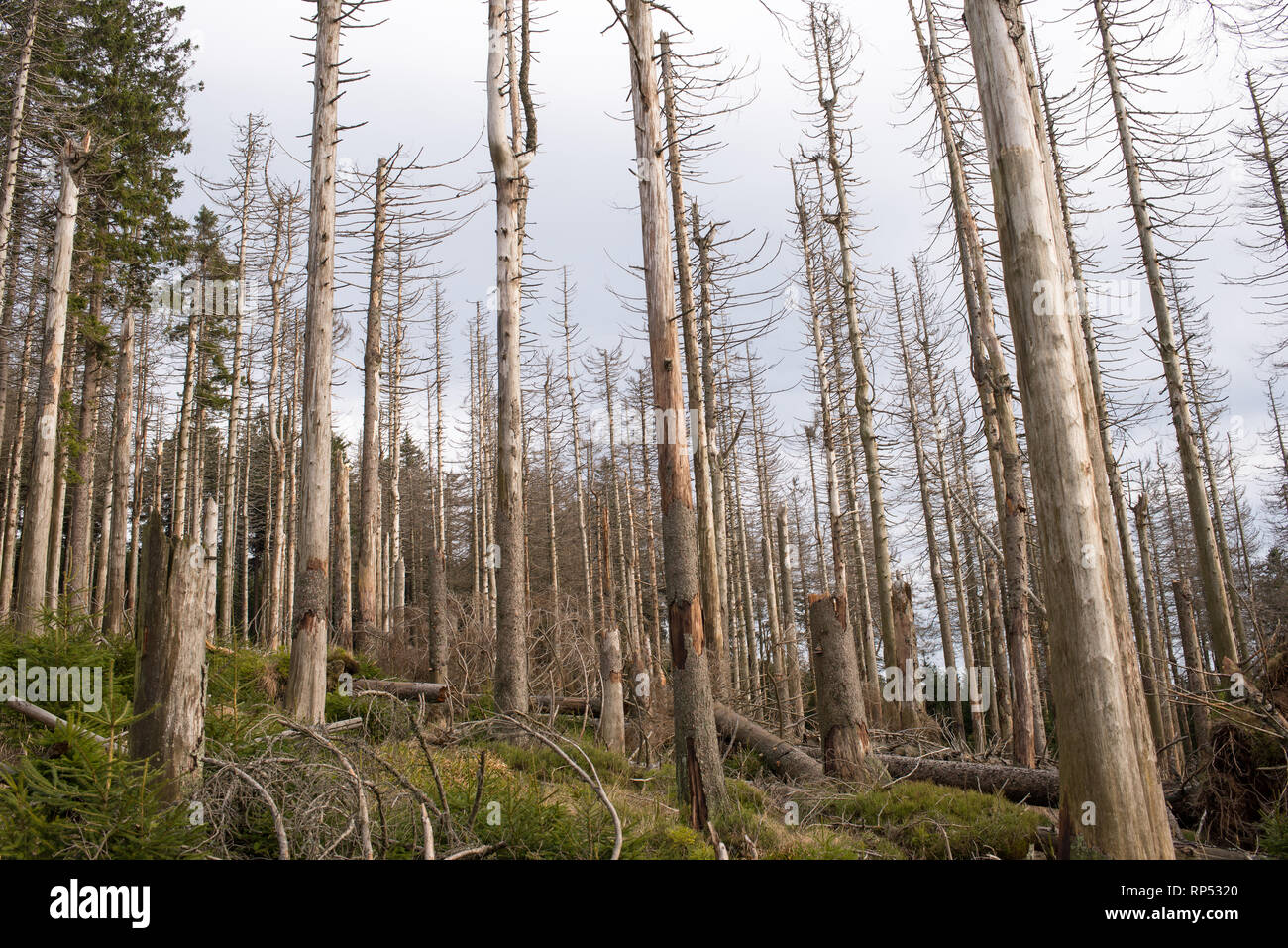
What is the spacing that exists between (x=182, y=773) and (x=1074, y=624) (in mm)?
4491

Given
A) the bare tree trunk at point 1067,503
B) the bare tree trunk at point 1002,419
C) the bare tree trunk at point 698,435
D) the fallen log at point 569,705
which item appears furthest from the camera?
the bare tree trunk at point 698,435

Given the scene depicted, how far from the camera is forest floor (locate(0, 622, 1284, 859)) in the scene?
2.93m

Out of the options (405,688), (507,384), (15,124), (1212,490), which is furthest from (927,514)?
(15,124)

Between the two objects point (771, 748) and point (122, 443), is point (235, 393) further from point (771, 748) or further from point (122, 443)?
point (771, 748)

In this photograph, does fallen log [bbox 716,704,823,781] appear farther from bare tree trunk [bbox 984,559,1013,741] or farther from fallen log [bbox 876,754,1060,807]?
bare tree trunk [bbox 984,559,1013,741]

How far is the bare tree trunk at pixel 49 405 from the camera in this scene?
1171cm

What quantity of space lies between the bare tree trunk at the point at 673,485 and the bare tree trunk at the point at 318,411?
3.63 meters

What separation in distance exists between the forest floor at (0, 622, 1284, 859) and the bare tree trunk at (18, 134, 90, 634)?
5774 millimetres

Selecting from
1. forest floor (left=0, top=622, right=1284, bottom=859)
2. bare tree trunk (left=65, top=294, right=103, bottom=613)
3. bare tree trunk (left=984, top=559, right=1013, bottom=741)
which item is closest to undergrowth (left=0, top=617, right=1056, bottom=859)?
forest floor (left=0, top=622, right=1284, bottom=859)

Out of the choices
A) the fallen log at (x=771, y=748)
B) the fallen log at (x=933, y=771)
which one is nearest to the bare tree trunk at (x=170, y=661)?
the fallen log at (x=771, y=748)

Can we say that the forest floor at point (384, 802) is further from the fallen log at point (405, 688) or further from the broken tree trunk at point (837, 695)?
the fallen log at point (405, 688)

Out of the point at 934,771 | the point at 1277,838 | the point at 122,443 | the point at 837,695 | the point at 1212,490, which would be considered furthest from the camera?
the point at 1212,490

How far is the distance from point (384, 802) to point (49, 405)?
12.3m

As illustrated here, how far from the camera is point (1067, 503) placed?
4.23 metres
